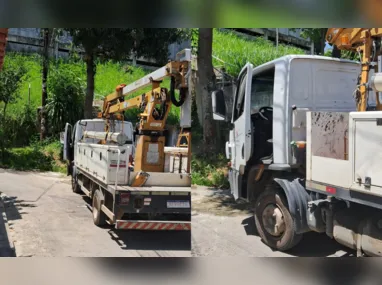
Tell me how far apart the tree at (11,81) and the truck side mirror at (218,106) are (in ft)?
5.52

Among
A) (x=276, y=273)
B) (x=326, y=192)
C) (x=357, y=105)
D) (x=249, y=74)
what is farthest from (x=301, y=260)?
(x=249, y=74)

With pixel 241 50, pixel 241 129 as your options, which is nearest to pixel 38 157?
pixel 241 129

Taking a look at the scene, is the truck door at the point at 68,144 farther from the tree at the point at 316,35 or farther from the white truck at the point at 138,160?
the tree at the point at 316,35

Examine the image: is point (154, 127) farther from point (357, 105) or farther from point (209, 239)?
point (357, 105)

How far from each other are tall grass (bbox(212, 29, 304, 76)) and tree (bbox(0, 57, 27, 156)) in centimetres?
169

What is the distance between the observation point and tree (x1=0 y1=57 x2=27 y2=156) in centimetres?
362

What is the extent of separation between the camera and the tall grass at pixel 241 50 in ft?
10.0

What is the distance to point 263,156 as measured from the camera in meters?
2.95

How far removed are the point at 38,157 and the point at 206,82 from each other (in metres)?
1.59

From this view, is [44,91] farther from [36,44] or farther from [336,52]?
[336,52]

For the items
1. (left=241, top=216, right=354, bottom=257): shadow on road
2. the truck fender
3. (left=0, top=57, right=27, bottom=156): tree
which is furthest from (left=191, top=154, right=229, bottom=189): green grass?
(left=0, top=57, right=27, bottom=156): tree

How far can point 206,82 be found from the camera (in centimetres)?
331

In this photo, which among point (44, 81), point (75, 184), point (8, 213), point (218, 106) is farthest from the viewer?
point (44, 81)

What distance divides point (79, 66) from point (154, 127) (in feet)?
2.75
